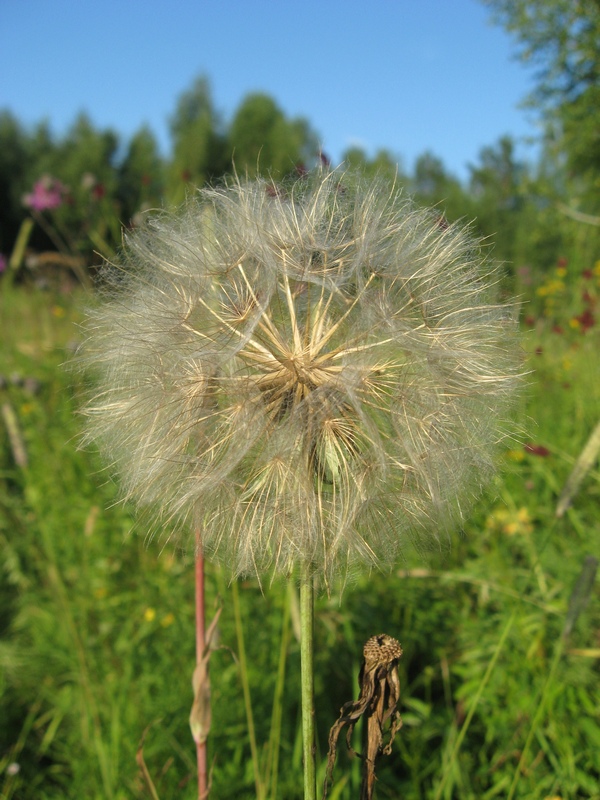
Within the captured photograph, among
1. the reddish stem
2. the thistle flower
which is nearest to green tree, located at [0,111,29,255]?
the thistle flower

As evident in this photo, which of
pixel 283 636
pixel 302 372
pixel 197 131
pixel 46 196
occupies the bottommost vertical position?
pixel 283 636

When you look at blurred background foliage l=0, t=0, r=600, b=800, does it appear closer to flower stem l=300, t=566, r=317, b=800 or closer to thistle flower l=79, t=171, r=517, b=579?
thistle flower l=79, t=171, r=517, b=579

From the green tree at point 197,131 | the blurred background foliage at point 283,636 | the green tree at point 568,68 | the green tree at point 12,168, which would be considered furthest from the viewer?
the green tree at point 197,131

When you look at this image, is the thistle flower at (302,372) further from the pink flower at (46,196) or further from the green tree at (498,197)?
the green tree at (498,197)

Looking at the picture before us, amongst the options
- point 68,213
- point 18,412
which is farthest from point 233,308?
point 68,213

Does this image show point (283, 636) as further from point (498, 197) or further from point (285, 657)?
point (498, 197)

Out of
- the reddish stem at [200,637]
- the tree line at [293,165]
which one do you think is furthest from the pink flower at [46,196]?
the reddish stem at [200,637]

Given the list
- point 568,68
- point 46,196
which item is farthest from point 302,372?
point 568,68
